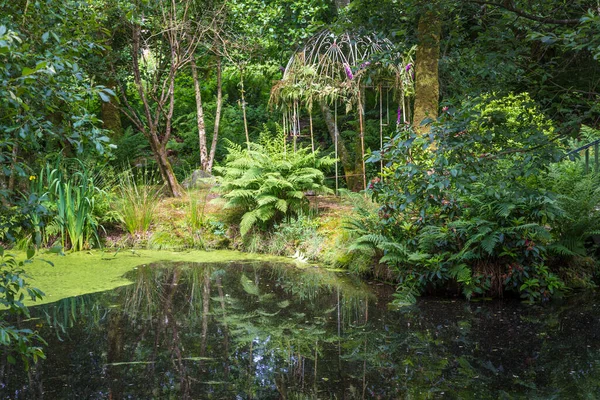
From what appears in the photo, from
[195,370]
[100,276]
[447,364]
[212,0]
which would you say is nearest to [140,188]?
[100,276]

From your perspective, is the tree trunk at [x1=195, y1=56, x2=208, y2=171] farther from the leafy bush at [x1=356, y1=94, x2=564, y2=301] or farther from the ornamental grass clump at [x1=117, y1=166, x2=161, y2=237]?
the leafy bush at [x1=356, y1=94, x2=564, y2=301]

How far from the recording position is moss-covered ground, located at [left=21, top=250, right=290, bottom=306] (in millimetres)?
5944

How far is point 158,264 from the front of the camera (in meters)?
7.22

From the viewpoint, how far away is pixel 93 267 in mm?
6895

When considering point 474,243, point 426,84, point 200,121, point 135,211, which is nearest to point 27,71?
point 474,243

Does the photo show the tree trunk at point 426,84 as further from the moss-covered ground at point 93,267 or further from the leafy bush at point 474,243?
the moss-covered ground at point 93,267

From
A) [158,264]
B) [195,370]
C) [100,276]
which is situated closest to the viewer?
[195,370]

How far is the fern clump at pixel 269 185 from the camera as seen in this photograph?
7.89 metres

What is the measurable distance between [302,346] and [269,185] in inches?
155

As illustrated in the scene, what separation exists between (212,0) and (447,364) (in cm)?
798

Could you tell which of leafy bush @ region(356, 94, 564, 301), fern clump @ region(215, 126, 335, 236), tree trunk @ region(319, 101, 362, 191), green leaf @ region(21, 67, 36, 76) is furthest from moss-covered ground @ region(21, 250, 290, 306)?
green leaf @ region(21, 67, 36, 76)

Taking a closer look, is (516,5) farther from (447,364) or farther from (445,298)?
(445,298)

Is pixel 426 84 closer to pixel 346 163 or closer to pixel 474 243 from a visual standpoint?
pixel 474 243

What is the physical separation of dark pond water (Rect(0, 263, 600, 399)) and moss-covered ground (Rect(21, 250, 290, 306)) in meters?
0.33
